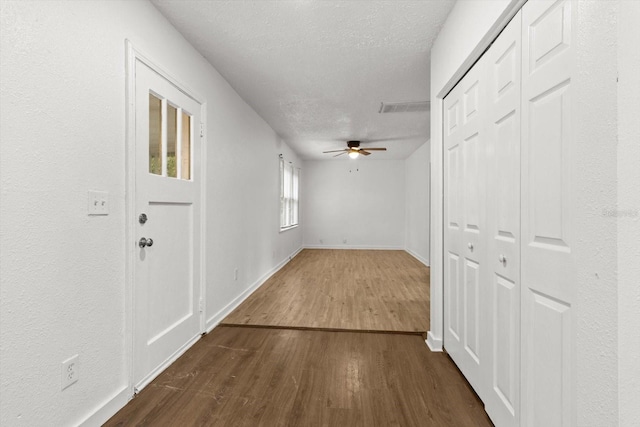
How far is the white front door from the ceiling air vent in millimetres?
2429

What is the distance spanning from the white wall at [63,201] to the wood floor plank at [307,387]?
37 centimetres

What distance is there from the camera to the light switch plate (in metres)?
1.52

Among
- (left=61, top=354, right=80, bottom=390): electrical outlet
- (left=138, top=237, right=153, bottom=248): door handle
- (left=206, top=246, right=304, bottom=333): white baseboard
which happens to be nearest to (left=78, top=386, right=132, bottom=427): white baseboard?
(left=61, top=354, right=80, bottom=390): electrical outlet

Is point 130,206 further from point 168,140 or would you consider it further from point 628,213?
point 628,213

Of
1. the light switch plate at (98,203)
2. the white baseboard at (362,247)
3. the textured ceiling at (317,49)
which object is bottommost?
the white baseboard at (362,247)

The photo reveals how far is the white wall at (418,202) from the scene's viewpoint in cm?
638

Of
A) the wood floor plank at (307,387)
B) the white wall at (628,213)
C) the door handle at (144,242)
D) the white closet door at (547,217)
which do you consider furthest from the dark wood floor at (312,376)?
the white wall at (628,213)

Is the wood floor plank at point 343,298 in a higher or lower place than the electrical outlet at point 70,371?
lower

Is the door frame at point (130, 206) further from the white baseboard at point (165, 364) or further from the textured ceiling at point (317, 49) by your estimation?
the textured ceiling at point (317, 49)

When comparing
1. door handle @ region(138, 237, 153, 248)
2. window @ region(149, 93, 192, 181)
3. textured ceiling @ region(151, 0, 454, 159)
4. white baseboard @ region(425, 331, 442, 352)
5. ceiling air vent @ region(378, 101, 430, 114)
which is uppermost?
ceiling air vent @ region(378, 101, 430, 114)

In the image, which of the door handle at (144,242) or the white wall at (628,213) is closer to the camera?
the white wall at (628,213)

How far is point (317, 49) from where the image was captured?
2.54 m

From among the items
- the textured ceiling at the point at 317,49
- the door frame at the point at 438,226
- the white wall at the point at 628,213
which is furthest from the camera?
the door frame at the point at 438,226

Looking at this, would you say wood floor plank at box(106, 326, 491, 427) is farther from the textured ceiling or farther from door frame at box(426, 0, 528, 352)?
the textured ceiling
